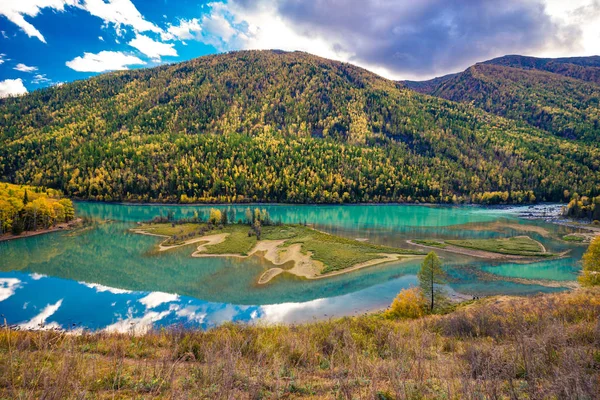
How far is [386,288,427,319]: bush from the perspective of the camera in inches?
1050

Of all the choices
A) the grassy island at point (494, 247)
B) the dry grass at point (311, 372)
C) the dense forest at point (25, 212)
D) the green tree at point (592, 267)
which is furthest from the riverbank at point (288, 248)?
the dry grass at point (311, 372)

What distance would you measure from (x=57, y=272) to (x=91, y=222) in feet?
130

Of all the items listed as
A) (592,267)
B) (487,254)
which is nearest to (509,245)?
(487,254)

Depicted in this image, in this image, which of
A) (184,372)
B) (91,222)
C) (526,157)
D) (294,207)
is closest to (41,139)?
(91,222)

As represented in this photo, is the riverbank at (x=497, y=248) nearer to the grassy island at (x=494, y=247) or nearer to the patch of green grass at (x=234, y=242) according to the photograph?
the grassy island at (x=494, y=247)

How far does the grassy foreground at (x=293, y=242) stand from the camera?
Result: 4822cm

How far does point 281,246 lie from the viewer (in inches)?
2153

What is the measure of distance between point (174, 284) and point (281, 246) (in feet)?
69.6

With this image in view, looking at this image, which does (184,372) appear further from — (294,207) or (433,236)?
(294,207)

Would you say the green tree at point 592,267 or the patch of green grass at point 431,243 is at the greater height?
the green tree at point 592,267

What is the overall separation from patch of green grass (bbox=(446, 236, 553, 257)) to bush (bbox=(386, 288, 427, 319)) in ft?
117

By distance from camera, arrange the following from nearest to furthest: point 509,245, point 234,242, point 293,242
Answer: point 234,242 → point 293,242 → point 509,245

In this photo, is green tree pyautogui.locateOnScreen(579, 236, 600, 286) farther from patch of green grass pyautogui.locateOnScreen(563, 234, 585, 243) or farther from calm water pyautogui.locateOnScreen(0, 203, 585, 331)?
patch of green grass pyautogui.locateOnScreen(563, 234, 585, 243)

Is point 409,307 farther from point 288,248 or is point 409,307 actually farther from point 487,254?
point 487,254
